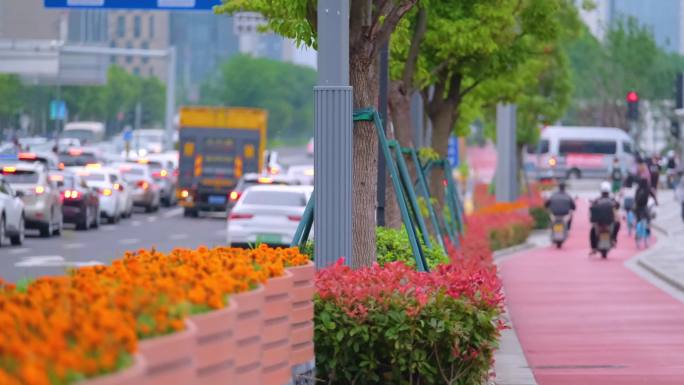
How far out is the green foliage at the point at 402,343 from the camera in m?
12.1

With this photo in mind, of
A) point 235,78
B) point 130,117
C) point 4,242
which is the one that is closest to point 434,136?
point 4,242

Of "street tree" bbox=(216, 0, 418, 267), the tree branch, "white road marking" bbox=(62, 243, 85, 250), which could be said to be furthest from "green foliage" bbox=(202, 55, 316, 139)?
"street tree" bbox=(216, 0, 418, 267)

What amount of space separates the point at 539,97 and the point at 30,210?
27056 mm

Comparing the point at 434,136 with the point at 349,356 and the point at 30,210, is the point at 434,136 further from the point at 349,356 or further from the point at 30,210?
the point at 349,356

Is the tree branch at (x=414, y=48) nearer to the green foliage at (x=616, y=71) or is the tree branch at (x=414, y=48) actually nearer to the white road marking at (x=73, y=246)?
the white road marking at (x=73, y=246)

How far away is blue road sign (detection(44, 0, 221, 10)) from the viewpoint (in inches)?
973

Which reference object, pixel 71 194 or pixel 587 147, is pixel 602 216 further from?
pixel 587 147

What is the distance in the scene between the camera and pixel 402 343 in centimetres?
1226

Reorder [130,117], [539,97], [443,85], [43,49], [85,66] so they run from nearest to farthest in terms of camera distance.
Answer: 1. [443,85]
2. [539,97]
3. [43,49]
4. [85,66]
5. [130,117]

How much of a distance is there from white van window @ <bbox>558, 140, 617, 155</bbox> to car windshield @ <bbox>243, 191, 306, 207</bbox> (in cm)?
6456

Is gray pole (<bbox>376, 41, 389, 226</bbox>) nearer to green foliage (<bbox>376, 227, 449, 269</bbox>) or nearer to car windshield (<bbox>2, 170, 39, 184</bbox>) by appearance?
green foliage (<bbox>376, 227, 449, 269</bbox>)

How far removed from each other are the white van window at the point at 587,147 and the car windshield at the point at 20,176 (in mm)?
60377

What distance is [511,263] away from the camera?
35844 millimetres

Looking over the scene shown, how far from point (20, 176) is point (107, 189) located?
971 centimetres
